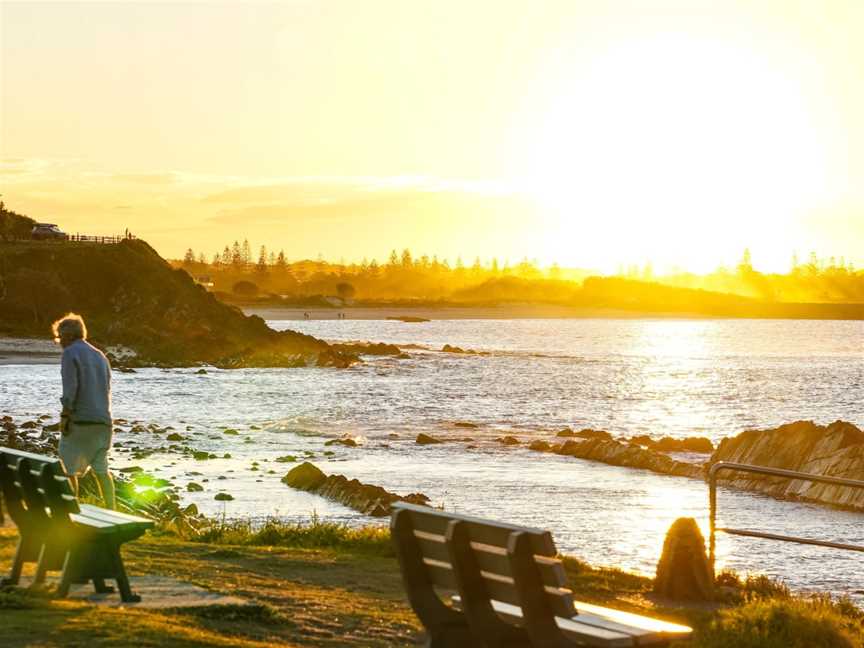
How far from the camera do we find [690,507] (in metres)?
32.7

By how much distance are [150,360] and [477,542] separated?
94800 millimetres

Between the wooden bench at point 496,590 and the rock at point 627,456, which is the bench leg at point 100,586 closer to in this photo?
the wooden bench at point 496,590

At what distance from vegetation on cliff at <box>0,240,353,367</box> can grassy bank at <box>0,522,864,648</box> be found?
86.7 meters

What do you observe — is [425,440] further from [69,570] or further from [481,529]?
[481,529]

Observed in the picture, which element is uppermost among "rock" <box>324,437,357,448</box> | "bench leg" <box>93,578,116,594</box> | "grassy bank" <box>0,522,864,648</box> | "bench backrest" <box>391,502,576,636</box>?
"bench backrest" <box>391,502,576,636</box>

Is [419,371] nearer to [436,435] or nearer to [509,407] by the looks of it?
[509,407]

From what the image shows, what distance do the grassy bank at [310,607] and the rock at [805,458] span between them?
20462 millimetres

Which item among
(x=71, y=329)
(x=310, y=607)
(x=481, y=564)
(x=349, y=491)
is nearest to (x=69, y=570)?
(x=310, y=607)

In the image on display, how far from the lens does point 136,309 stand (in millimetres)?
108938

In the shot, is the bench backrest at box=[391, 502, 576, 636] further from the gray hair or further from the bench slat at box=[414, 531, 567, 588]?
the gray hair

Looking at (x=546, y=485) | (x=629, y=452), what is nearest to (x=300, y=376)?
Answer: (x=629, y=452)

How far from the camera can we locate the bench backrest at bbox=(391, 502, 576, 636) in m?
6.65

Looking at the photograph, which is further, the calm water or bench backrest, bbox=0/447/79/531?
the calm water

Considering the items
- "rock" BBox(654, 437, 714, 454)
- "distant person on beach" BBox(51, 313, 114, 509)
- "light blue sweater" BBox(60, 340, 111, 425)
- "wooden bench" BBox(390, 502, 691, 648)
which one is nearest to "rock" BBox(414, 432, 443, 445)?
"rock" BBox(654, 437, 714, 454)
